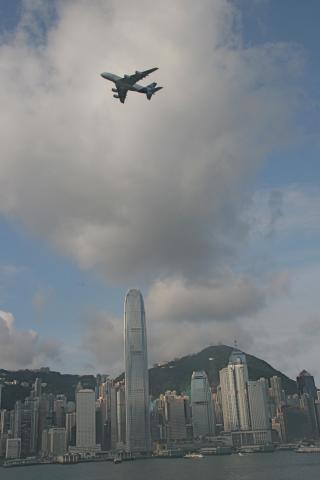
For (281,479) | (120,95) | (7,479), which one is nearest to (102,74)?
(120,95)

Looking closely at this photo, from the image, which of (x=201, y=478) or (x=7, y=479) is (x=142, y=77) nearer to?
(x=201, y=478)

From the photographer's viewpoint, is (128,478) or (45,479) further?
(45,479)

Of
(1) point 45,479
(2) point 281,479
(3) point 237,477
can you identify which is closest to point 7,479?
(1) point 45,479

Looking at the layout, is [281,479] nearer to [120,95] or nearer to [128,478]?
[128,478]

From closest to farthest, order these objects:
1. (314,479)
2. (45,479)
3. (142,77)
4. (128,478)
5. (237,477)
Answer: (142,77) < (314,479) < (237,477) < (128,478) < (45,479)

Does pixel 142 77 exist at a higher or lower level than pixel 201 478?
higher

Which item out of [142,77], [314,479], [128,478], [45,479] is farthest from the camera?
[45,479]
